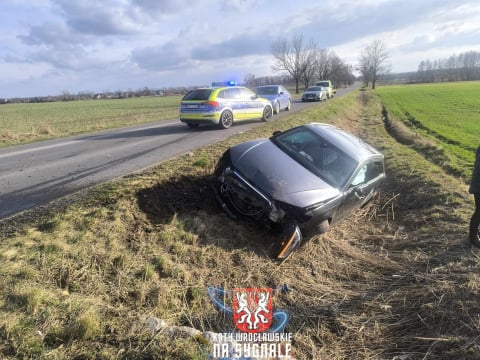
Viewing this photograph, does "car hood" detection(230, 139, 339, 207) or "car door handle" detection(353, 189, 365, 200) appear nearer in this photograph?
"car hood" detection(230, 139, 339, 207)

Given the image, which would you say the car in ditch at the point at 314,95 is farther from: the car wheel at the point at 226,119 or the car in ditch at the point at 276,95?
the car wheel at the point at 226,119

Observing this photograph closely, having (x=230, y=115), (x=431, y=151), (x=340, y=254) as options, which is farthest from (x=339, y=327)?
(x=230, y=115)

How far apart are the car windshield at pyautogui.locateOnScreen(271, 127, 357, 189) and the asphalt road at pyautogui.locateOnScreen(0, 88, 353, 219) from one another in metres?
3.14

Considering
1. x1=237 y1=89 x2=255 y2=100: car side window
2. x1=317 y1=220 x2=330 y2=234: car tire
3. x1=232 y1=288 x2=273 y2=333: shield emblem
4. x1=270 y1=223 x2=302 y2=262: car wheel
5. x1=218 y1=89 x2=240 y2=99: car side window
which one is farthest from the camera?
x1=237 y1=89 x2=255 y2=100: car side window

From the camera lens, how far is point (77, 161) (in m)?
7.76

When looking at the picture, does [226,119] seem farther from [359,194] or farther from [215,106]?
[359,194]

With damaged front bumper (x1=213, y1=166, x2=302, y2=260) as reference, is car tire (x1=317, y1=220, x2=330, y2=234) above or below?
below

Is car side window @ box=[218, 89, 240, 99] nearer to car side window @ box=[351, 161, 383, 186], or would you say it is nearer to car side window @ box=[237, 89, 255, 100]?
car side window @ box=[237, 89, 255, 100]

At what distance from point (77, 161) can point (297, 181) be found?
18.4 ft

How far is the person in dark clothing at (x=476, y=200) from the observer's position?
4.21 meters

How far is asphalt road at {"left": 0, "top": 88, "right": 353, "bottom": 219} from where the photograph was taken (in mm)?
5504

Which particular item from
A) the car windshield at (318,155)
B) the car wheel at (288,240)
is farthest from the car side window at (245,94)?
the car wheel at (288,240)

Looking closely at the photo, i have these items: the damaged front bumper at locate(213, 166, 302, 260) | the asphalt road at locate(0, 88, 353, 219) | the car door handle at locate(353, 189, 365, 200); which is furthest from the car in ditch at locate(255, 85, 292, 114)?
the damaged front bumper at locate(213, 166, 302, 260)

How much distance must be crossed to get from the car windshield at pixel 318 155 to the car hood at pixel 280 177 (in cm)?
17
